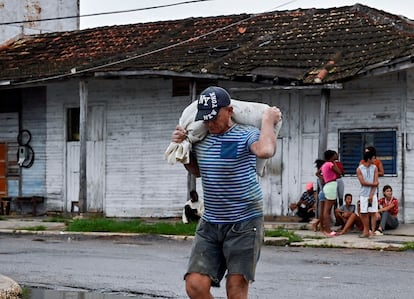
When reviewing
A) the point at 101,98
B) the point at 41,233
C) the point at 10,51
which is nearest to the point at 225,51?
the point at 101,98

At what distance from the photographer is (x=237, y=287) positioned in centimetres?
604

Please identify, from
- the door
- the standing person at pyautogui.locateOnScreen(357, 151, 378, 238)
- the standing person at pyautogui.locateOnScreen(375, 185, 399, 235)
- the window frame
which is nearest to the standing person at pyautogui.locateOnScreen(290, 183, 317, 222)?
the window frame

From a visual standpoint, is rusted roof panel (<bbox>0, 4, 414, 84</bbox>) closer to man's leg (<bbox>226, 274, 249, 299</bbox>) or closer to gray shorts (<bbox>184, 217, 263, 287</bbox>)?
gray shorts (<bbox>184, 217, 263, 287</bbox>)

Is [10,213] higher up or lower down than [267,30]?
lower down

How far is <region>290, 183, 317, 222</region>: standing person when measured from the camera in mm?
19625

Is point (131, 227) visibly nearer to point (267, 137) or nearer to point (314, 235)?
point (314, 235)

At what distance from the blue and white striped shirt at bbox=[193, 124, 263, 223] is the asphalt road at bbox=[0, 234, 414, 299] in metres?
3.36

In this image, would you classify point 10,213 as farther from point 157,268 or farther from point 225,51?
point 157,268

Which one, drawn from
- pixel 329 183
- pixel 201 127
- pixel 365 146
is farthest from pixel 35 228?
pixel 201 127

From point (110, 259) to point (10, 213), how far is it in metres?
13.0

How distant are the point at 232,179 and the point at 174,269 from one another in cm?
588

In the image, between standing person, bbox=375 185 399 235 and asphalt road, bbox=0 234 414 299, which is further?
standing person, bbox=375 185 399 235

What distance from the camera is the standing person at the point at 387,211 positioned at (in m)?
17.1

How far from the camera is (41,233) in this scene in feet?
62.1
